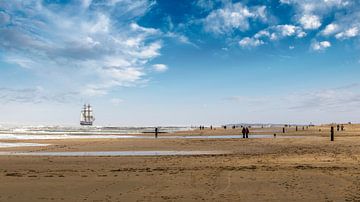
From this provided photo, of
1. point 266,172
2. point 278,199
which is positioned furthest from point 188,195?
point 266,172

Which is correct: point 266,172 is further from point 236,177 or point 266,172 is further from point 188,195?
point 188,195

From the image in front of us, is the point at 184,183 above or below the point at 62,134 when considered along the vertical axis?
above

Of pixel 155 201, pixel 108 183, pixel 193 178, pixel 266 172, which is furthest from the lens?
pixel 266 172

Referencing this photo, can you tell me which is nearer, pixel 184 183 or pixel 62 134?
pixel 184 183

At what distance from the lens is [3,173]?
54.7 ft

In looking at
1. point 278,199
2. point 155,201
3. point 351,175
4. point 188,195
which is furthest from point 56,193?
point 351,175

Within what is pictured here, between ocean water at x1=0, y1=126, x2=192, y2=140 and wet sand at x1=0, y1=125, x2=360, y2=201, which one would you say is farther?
ocean water at x1=0, y1=126, x2=192, y2=140

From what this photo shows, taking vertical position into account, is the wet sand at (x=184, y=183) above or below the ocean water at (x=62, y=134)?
above

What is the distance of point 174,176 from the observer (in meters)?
15.3

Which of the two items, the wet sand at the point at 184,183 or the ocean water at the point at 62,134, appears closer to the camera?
the wet sand at the point at 184,183

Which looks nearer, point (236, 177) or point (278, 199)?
point (278, 199)

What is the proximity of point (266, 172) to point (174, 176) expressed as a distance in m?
4.43

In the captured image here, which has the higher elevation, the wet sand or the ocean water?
the wet sand

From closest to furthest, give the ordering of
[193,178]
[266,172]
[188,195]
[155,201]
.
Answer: [155,201], [188,195], [193,178], [266,172]
